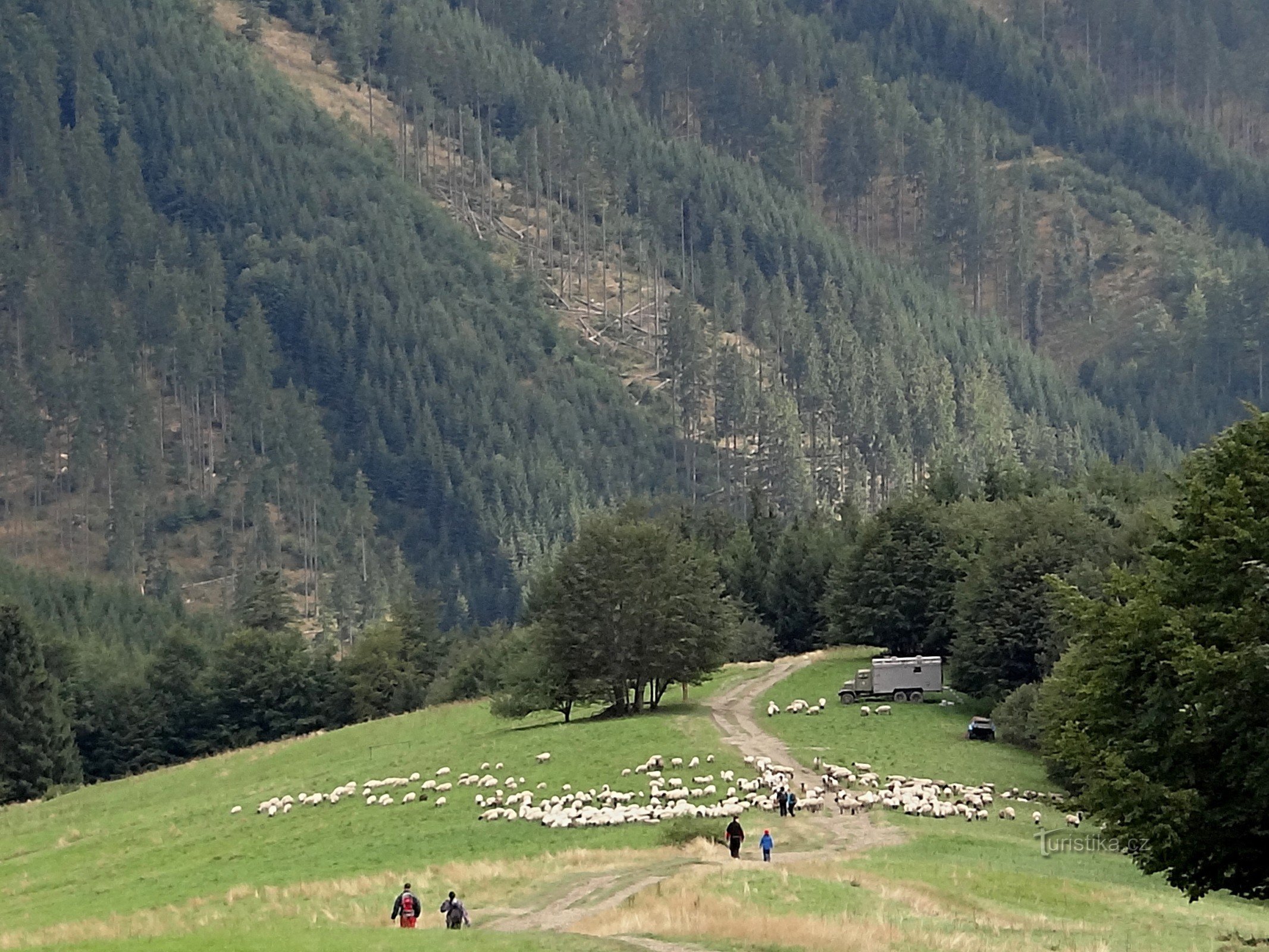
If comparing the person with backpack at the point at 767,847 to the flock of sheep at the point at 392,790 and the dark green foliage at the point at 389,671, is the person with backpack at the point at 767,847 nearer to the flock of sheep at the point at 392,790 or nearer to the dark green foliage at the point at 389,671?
the flock of sheep at the point at 392,790

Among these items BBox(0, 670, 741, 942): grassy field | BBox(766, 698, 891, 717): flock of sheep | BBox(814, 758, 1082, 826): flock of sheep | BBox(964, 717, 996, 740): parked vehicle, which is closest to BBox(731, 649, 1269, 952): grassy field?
BBox(814, 758, 1082, 826): flock of sheep

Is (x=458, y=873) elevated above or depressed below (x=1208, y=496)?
below

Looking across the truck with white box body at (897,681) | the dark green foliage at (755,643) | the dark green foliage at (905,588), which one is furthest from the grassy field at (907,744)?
the dark green foliage at (755,643)

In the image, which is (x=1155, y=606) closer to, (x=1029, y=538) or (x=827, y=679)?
(x=1029, y=538)

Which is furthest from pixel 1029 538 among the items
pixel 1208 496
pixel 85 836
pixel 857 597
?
pixel 1208 496

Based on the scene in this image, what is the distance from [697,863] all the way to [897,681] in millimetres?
49753

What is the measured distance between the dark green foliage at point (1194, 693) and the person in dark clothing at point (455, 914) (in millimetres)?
15544

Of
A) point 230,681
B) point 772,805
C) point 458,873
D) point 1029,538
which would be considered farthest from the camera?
point 230,681

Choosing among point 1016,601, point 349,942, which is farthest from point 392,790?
point 349,942

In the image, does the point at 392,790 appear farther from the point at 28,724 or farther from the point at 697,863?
the point at 28,724

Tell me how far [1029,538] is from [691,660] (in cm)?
Result: 2205

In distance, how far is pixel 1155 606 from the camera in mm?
42969

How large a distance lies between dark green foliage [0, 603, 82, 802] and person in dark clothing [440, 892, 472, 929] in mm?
92648

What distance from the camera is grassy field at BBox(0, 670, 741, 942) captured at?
208 feet
